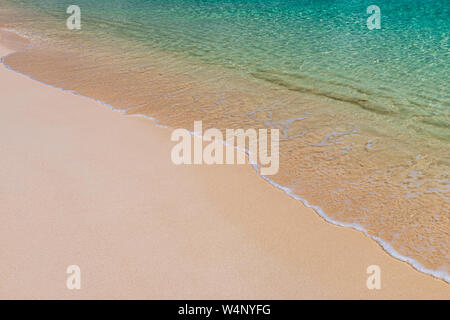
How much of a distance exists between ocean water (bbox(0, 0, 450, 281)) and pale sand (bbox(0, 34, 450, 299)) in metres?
0.39

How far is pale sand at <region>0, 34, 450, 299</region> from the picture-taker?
3.35 m

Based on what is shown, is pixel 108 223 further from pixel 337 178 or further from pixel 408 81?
pixel 408 81

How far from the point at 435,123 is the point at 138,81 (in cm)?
533

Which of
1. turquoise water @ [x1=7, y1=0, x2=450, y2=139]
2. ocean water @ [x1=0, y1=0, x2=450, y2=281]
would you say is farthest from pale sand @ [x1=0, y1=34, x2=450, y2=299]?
turquoise water @ [x1=7, y1=0, x2=450, y2=139]

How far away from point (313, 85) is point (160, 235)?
5327 millimetres

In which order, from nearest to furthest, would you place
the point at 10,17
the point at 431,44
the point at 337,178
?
1. the point at 337,178
2. the point at 431,44
3. the point at 10,17

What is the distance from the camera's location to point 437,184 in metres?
4.81

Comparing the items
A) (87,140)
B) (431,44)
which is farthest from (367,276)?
(431,44)

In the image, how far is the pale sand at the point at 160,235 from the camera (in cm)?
335

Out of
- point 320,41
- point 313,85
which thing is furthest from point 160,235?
point 320,41

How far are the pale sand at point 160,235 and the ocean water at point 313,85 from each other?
1.29 ft

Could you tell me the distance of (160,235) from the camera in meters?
3.88

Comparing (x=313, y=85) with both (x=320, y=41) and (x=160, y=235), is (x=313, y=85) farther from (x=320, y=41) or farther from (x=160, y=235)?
(x=160, y=235)

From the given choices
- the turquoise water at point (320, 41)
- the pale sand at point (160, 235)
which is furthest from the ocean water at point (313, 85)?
the pale sand at point (160, 235)
